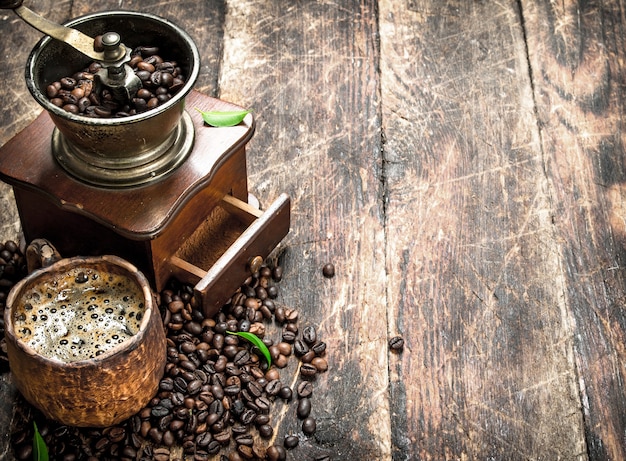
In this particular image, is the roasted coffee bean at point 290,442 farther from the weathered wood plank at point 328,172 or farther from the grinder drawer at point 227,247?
the grinder drawer at point 227,247

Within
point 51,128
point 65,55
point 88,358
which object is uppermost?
point 65,55

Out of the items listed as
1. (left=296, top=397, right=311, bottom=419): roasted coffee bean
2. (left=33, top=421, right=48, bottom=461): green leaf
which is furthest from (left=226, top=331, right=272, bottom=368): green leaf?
(left=33, top=421, right=48, bottom=461): green leaf

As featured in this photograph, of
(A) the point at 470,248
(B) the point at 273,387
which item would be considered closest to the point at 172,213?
(B) the point at 273,387

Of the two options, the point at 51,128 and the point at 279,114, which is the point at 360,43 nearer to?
the point at 279,114

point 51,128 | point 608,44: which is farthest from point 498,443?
point 608,44

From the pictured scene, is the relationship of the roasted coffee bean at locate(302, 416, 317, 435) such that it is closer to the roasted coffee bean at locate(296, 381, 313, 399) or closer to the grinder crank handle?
the roasted coffee bean at locate(296, 381, 313, 399)
